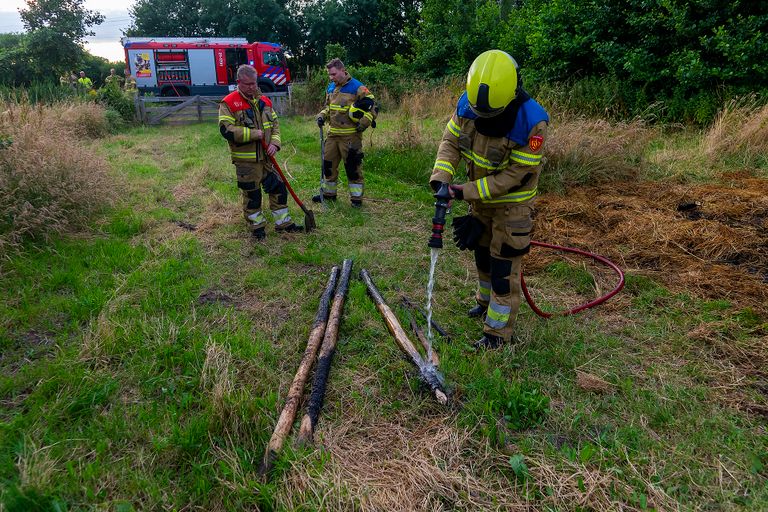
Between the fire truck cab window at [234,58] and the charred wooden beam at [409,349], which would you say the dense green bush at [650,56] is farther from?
the fire truck cab window at [234,58]

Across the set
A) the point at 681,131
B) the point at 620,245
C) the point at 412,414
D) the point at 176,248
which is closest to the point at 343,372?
the point at 412,414

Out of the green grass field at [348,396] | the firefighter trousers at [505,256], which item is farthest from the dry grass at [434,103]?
the firefighter trousers at [505,256]

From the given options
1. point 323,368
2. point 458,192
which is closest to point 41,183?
point 323,368

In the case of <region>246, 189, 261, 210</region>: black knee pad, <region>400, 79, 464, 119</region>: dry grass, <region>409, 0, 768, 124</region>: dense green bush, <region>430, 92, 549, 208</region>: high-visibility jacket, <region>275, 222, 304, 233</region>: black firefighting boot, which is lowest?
<region>275, 222, 304, 233</region>: black firefighting boot

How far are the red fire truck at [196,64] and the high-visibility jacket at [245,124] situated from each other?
1884 cm

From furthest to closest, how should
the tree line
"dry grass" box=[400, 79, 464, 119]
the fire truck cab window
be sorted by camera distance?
the fire truck cab window → "dry grass" box=[400, 79, 464, 119] → the tree line

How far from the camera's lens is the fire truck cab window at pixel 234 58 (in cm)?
2370

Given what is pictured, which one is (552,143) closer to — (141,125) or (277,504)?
(277,504)

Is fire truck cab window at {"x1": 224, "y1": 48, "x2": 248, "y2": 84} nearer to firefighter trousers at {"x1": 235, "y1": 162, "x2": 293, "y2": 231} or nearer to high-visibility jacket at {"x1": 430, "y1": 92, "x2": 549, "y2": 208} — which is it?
firefighter trousers at {"x1": 235, "y1": 162, "x2": 293, "y2": 231}

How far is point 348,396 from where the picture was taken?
2908mm

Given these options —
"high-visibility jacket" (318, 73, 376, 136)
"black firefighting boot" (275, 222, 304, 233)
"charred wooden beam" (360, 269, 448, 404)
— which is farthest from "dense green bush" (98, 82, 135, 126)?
"charred wooden beam" (360, 269, 448, 404)

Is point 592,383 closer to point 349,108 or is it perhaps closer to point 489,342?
point 489,342

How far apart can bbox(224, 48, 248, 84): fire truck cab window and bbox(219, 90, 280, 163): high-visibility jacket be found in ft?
67.5

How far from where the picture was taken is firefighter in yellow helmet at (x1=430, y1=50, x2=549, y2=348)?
111 inches
